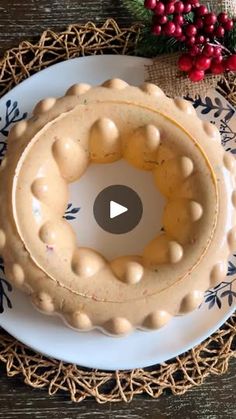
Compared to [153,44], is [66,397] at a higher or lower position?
lower

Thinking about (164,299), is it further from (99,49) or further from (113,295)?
(99,49)

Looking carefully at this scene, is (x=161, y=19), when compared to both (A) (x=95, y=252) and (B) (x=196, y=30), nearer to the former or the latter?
(B) (x=196, y=30)

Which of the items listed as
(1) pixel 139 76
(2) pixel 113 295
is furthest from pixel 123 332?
(1) pixel 139 76

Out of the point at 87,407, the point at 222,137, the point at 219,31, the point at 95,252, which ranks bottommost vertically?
the point at 87,407

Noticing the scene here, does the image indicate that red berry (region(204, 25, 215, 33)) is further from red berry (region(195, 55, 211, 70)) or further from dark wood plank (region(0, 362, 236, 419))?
dark wood plank (region(0, 362, 236, 419))

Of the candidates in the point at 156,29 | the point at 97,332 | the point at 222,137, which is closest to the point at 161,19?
the point at 156,29
